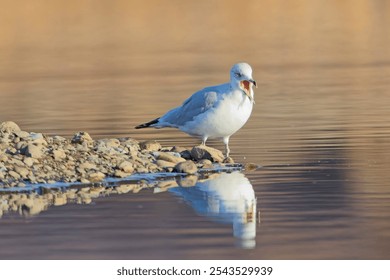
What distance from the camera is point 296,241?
11.4 metres

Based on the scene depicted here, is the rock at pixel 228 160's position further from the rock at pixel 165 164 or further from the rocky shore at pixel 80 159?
the rock at pixel 165 164

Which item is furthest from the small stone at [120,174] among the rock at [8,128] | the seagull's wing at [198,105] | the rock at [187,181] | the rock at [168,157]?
the seagull's wing at [198,105]

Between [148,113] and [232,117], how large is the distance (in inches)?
305

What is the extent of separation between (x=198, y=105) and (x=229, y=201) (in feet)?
10.7

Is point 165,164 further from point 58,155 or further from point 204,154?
point 58,155

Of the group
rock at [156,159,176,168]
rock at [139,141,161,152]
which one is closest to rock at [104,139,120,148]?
rock at [139,141,161,152]

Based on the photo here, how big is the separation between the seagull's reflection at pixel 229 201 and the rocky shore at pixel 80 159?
2.51 ft

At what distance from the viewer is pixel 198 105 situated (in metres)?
16.9

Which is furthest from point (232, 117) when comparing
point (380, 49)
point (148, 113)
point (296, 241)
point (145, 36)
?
point (145, 36)

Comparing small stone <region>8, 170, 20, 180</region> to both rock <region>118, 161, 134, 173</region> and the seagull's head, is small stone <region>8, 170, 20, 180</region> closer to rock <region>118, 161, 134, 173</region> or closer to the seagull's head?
rock <region>118, 161, 134, 173</region>

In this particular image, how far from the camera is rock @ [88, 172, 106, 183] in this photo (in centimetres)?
1514

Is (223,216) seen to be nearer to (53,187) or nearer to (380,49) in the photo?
(53,187)

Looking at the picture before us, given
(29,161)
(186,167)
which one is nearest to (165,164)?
(186,167)

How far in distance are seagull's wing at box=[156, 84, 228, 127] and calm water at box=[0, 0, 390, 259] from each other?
0.78m
